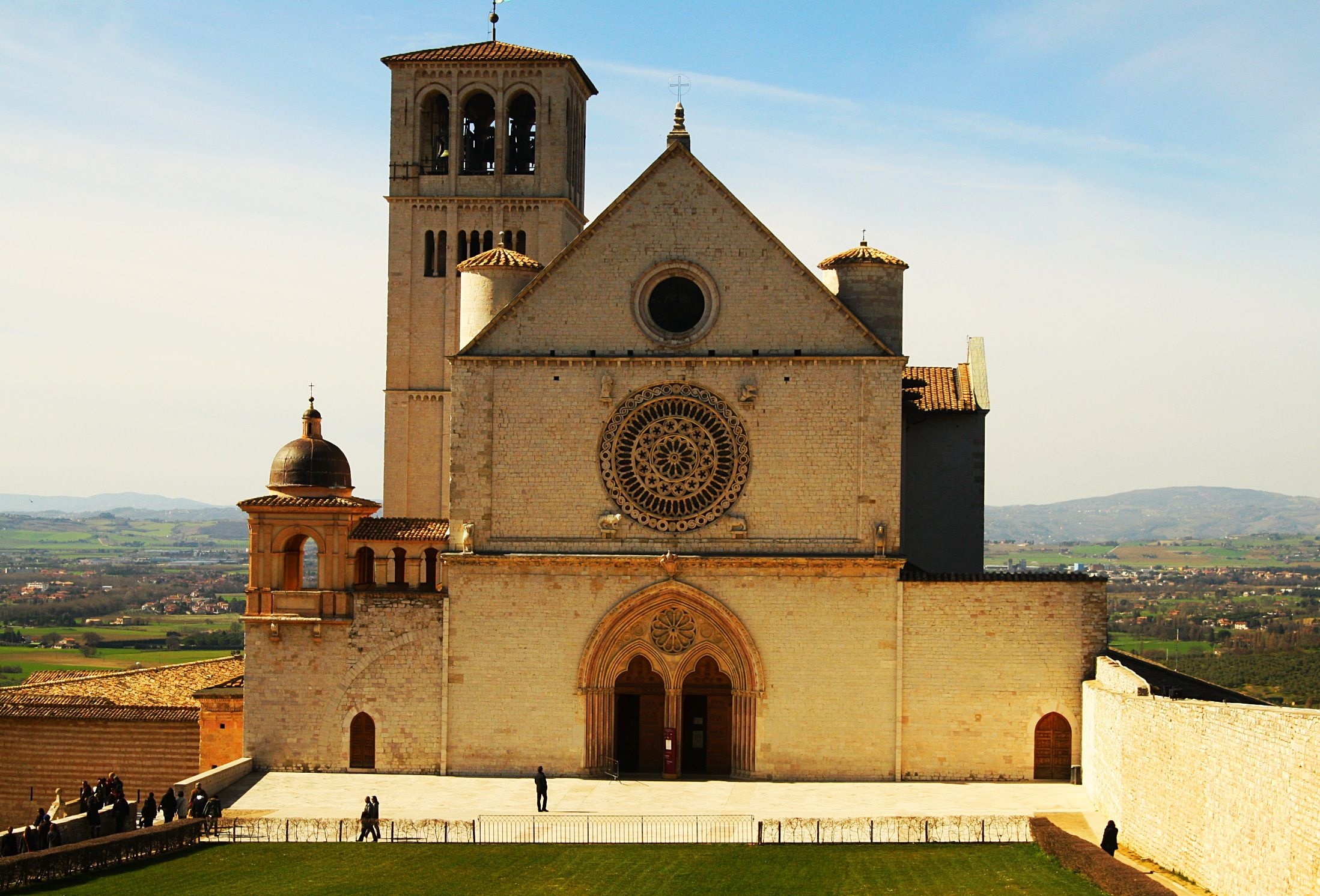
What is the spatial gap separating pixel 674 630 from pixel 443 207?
17.4 meters

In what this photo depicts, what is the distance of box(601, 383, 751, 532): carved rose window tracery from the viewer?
38219 mm

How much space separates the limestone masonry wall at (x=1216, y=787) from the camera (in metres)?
21.9

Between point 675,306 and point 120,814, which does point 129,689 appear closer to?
point 120,814

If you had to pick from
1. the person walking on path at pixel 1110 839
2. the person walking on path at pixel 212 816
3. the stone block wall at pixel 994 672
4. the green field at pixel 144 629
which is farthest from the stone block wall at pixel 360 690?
the green field at pixel 144 629

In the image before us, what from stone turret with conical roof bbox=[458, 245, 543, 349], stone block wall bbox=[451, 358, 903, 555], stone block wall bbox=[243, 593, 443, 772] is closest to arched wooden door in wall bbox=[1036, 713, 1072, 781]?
stone block wall bbox=[451, 358, 903, 555]

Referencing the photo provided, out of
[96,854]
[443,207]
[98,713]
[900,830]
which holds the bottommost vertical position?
[96,854]

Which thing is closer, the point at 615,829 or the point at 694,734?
the point at 615,829

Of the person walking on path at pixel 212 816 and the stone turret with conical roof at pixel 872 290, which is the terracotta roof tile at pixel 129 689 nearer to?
the person walking on path at pixel 212 816

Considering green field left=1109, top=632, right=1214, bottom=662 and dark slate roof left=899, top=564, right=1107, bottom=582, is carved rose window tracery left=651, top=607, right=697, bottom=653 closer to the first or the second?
dark slate roof left=899, top=564, right=1107, bottom=582

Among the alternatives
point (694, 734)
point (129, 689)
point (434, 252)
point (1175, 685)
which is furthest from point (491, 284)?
point (1175, 685)

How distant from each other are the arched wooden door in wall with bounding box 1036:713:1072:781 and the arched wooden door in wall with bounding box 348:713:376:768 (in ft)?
49.4

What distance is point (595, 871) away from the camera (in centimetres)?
2903

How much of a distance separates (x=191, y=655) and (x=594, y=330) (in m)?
79.4

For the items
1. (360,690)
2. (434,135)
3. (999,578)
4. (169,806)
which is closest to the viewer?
(169,806)
